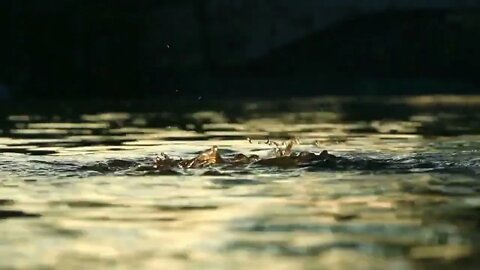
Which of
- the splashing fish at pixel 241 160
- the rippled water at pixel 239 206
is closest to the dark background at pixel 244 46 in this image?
the rippled water at pixel 239 206

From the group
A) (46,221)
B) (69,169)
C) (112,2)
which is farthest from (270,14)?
(46,221)

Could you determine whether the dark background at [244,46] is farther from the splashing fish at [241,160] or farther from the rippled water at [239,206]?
the splashing fish at [241,160]

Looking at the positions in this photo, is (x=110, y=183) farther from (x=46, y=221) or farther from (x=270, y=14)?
(x=270, y=14)

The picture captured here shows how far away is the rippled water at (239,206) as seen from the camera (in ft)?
22.1

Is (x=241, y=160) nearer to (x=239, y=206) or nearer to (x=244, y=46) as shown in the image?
(x=239, y=206)

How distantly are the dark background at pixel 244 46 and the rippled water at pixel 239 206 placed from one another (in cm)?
3299

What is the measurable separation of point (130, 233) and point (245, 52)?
51843mm

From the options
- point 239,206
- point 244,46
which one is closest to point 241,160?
point 239,206

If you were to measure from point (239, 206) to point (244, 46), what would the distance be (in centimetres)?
5073

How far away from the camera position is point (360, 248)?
22.7ft

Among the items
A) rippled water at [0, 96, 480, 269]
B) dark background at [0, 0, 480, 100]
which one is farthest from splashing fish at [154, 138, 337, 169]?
dark background at [0, 0, 480, 100]

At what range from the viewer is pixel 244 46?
59562 millimetres

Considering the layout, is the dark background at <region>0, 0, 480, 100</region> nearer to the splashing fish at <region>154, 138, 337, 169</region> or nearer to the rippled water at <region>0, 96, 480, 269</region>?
the rippled water at <region>0, 96, 480, 269</region>

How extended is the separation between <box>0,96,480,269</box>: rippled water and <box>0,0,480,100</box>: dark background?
33.0m
